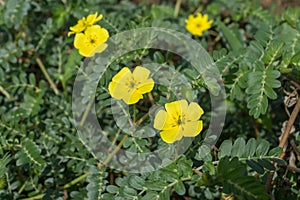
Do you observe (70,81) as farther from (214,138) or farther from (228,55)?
(214,138)

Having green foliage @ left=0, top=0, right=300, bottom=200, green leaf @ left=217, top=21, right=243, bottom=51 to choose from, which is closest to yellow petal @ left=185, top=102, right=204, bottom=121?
green foliage @ left=0, top=0, right=300, bottom=200

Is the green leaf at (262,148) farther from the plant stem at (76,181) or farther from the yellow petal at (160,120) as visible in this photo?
the plant stem at (76,181)

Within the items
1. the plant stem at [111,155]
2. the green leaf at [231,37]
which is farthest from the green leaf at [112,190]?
the green leaf at [231,37]

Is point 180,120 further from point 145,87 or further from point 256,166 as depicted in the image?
point 256,166

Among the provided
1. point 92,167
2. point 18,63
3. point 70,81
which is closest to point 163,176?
point 92,167

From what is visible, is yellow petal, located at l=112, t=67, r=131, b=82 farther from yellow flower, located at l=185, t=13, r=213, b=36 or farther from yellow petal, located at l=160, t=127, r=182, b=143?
yellow flower, located at l=185, t=13, r=213, b=36

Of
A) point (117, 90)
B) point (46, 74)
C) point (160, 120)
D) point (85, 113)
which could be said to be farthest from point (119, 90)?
point (46, 74)
